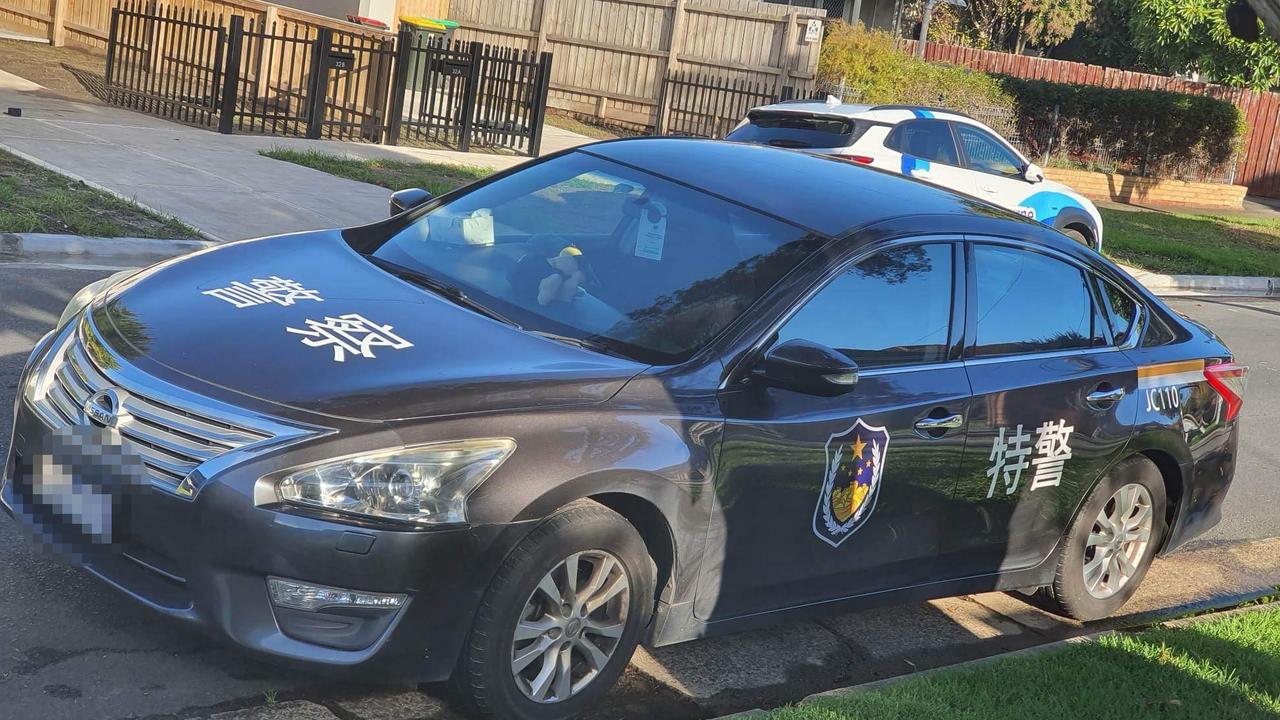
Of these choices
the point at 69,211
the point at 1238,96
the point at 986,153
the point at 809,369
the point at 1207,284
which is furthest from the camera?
the point at 1238,96

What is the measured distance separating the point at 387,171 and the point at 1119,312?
390 inches

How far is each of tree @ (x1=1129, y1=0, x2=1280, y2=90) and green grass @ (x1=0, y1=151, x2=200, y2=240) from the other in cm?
2496

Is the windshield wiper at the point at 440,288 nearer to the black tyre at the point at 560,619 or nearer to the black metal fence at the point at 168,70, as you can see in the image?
the black tyre at the point at 560,619

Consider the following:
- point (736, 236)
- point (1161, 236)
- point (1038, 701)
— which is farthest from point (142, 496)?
point (1161, 236)

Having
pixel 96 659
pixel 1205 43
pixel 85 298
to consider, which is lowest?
pixel 96 659

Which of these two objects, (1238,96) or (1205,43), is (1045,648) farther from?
(1238,96)

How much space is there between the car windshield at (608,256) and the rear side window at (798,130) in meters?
7.93

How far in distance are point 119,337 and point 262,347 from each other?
1.60 feet

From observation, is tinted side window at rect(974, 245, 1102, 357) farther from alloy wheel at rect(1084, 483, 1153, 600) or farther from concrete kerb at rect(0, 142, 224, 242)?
concrete kerb at rect(0, 142, 224, 242)

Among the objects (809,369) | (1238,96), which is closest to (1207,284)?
(809,369)

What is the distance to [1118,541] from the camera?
566 centimetres

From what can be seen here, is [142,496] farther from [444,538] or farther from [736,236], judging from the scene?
[736,236]

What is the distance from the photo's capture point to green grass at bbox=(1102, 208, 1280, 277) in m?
17.3

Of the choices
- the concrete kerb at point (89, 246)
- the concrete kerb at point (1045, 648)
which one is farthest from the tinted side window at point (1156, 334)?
the concrete kerb at point (89, 246)
